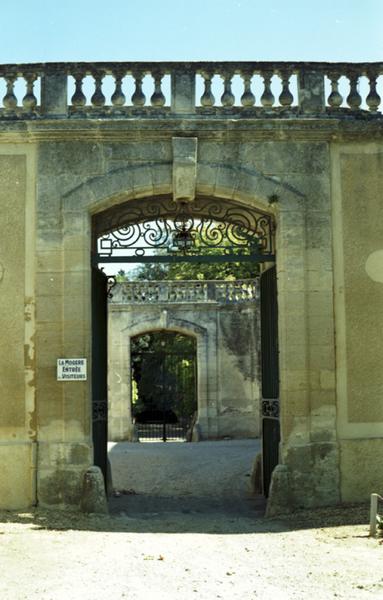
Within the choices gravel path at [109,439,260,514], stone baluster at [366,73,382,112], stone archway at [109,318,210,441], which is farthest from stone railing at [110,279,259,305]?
stone baluster at [366,73,382,112]

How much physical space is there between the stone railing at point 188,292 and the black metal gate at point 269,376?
10544mm

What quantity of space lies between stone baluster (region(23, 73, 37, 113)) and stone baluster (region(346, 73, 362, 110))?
3559mm

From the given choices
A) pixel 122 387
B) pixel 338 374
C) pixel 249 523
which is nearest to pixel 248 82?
pixel 338 374

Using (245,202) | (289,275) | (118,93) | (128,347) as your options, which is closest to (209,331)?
(128,347)

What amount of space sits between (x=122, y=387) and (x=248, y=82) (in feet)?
41.8

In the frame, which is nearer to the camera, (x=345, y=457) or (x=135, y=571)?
(x=135, y=571)

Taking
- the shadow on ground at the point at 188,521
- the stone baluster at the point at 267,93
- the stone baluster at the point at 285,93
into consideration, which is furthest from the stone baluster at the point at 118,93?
the shadow on ground at the point at 188,521

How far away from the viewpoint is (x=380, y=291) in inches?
343

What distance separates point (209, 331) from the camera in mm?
20562

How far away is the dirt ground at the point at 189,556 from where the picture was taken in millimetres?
5115

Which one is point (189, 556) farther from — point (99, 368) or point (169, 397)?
point (169, 397)

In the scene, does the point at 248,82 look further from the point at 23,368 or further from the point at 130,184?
the point at 23,368

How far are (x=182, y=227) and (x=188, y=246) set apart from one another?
0.34m

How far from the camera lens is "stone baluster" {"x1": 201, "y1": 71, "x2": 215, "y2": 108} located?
28.5ft
